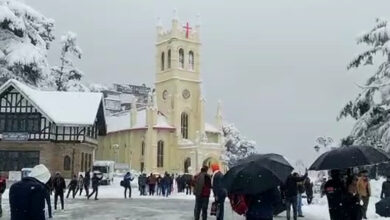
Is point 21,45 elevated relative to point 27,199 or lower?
elevated

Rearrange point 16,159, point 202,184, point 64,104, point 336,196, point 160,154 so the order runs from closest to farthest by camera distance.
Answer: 1. point 336,196
2. point 202,184
3. point 16,159
4. point 64,104
5. point 160,154

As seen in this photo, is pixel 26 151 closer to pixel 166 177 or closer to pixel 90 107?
pixel 90 107

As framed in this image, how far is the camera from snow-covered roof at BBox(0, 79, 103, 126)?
4534 centimetres

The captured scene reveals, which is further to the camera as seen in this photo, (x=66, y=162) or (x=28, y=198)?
(x=66, y=162)

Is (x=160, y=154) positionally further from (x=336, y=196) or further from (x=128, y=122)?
(x=336, y=196)

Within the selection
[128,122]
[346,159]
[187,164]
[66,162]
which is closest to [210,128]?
[187,164]

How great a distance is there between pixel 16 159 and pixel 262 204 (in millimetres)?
41395

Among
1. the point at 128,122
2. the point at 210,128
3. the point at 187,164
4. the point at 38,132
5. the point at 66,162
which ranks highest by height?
the point at 128,122

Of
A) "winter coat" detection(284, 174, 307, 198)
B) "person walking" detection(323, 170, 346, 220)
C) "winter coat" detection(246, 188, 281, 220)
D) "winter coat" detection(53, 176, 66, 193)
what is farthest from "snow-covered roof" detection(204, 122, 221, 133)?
"winter coat" detection(246, 188, 281, 220)

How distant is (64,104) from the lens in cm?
4784

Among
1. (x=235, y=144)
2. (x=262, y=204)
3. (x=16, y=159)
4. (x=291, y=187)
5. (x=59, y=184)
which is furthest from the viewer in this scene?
(x=235, y=144)

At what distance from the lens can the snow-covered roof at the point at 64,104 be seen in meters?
45.3

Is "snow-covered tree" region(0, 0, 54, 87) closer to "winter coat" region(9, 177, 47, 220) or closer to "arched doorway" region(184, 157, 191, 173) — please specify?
"arched doorway" region(184, 157, 191, 173)

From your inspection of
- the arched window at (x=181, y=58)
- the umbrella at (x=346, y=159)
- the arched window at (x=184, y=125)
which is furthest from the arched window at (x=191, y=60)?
the umbrella at (x=346, y=159)
